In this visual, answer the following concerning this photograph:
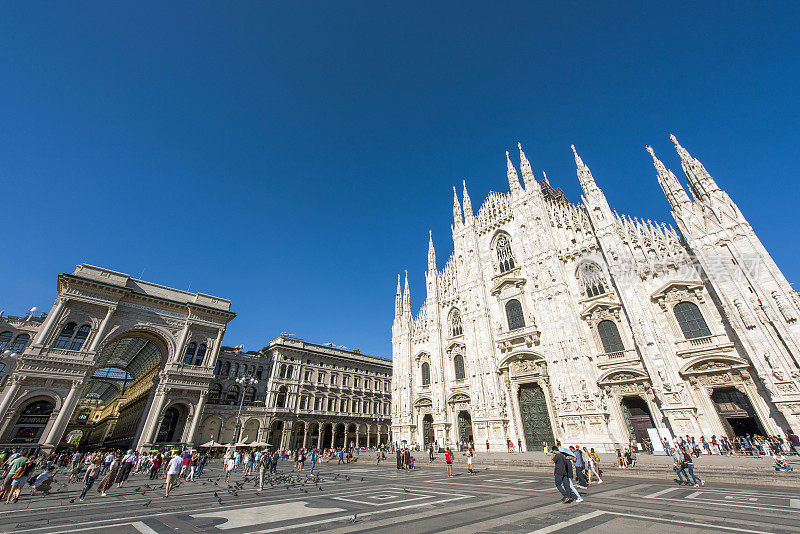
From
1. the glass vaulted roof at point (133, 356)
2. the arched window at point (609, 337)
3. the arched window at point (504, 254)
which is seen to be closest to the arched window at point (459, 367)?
the arched window at point (504, 254)

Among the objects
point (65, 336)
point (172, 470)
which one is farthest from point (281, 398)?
point (172, 470)

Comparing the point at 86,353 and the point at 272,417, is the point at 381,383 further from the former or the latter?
the point at 86,353

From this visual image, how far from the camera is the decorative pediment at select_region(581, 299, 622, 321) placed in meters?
23.5

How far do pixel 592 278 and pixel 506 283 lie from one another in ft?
24.1

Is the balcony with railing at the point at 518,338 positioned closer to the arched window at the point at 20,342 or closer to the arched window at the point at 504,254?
the arched window at the point at 504,254

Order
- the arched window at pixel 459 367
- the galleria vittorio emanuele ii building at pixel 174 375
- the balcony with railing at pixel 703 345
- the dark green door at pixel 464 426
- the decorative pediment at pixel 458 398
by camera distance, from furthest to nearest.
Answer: the arched window at pixel 459 367, the decorative pediment at pixel 458 398, the dark green door at pixel 464 426, the galleria vittorio emanuele ii building at pixel 174 375, the balcony with railing at pixel 703 345

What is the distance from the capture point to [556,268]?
27281 millimetres

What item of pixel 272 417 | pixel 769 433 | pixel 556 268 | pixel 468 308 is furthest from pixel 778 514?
pixel 272 417

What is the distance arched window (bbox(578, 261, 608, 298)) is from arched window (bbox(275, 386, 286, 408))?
3838 cm

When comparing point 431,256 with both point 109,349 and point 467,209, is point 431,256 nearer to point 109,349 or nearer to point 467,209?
point 467,209

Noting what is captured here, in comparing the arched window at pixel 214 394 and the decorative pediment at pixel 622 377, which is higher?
the arched window at pixel 214 394

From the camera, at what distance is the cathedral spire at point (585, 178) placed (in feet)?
90.4

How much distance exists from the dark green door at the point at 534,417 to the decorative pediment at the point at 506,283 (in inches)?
344

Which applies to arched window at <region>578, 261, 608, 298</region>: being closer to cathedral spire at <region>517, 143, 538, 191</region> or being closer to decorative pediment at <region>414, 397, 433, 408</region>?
cathedral spire at <region>517, 143, 538, 191</region>
